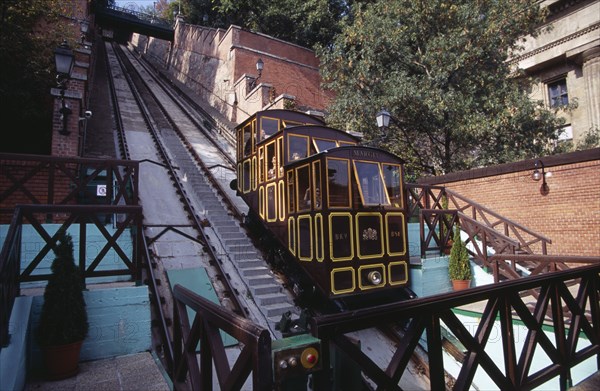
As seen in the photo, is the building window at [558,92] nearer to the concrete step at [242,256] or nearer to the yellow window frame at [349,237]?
the yellow window frame at [349,237]

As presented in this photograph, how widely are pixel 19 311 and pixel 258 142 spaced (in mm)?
5859

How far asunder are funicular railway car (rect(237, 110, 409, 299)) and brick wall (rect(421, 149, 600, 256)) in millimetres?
5524

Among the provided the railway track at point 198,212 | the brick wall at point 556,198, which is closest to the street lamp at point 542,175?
the brick wall at point 556,198

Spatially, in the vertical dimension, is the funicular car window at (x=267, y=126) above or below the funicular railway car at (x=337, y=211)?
above

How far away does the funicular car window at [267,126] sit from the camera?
29.7 feet

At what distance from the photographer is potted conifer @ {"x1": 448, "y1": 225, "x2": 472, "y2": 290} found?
29.5 ft

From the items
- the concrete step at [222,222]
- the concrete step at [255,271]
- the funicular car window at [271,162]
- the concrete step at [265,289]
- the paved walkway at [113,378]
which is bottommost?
the paved walkway at [113,378]

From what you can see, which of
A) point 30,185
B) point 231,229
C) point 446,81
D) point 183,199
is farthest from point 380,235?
point 446,81

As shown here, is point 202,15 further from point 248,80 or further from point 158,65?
point 248,80

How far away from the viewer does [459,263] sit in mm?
9055

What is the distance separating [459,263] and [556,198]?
3.60 metres

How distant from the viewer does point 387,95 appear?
12852mm

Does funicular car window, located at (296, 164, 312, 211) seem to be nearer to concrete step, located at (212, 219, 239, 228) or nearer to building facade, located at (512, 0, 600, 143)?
concrete step, located at (212, 219, 239, 228)

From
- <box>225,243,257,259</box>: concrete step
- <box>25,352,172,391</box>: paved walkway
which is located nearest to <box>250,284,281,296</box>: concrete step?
<box>225,243,257,259</box>: concrete step
